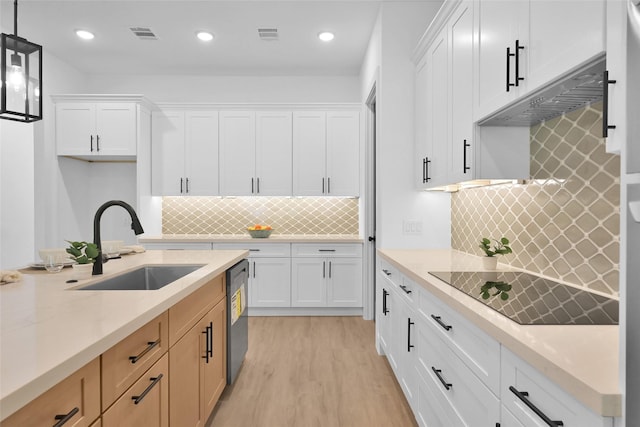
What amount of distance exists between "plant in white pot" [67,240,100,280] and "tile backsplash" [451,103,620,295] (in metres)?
2.26

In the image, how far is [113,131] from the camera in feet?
15.2

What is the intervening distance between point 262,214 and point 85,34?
275 cm

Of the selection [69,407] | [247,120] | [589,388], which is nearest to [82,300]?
[69,407]

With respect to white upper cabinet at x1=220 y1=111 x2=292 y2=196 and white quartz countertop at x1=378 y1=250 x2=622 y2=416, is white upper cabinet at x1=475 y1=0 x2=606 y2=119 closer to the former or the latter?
white quartz countertop at x1=378 y1=250 x2=622 y2=416

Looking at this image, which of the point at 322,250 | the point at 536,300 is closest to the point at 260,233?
the point at 322,250

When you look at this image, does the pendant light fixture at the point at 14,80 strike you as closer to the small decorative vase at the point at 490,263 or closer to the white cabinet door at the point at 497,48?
the white cabinet door at the point at 497,48

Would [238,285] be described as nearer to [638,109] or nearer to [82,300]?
[82,300]

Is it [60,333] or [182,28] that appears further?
[182,28]

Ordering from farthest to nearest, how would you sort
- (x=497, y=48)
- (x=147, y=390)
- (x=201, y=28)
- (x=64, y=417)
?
1. (x=201, y=28)
2. (x=497, y=48)
3. (x=147, y=390)
4. (x=64, y=417)

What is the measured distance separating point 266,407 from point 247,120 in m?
3.42

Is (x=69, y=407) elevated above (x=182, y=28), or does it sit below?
below

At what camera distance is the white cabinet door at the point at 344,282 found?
15.6 feet

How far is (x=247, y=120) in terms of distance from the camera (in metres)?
4.95

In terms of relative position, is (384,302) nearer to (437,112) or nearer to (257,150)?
(437,112)
